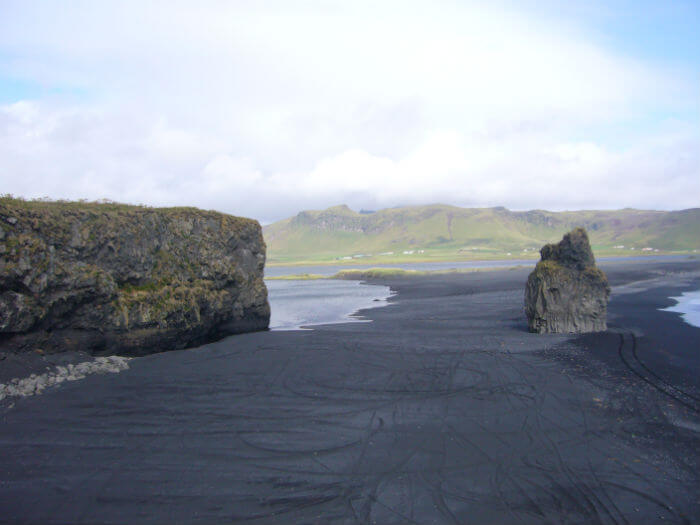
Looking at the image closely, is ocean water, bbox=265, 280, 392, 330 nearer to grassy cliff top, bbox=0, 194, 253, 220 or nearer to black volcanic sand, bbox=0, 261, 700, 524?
grassy cliff top, bbox=0, 194, 253, 220

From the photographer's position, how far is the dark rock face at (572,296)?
941 inches

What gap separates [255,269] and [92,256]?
1069 centimetres

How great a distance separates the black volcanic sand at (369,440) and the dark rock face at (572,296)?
12.7 ft

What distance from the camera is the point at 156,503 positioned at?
7977 millimetres

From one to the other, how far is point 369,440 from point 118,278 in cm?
1535

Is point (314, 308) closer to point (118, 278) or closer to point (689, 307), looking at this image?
point (118, 278)

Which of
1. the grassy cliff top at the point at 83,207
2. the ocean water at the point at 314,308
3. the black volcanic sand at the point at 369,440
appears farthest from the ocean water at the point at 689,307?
the grassy cliff top at the point at 83,207

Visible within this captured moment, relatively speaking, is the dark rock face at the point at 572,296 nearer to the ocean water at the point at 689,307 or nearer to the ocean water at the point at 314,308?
the ocean water at the point at 689,307

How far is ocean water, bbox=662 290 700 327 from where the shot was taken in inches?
1100

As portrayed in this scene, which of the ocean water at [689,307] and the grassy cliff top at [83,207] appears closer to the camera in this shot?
the grassy cliff top at [83,207]

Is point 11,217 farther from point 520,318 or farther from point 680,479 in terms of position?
point 520,318

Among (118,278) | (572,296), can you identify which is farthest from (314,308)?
(572,296)

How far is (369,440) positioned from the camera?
1080 cm

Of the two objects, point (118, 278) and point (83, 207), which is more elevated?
point (83, 207)
